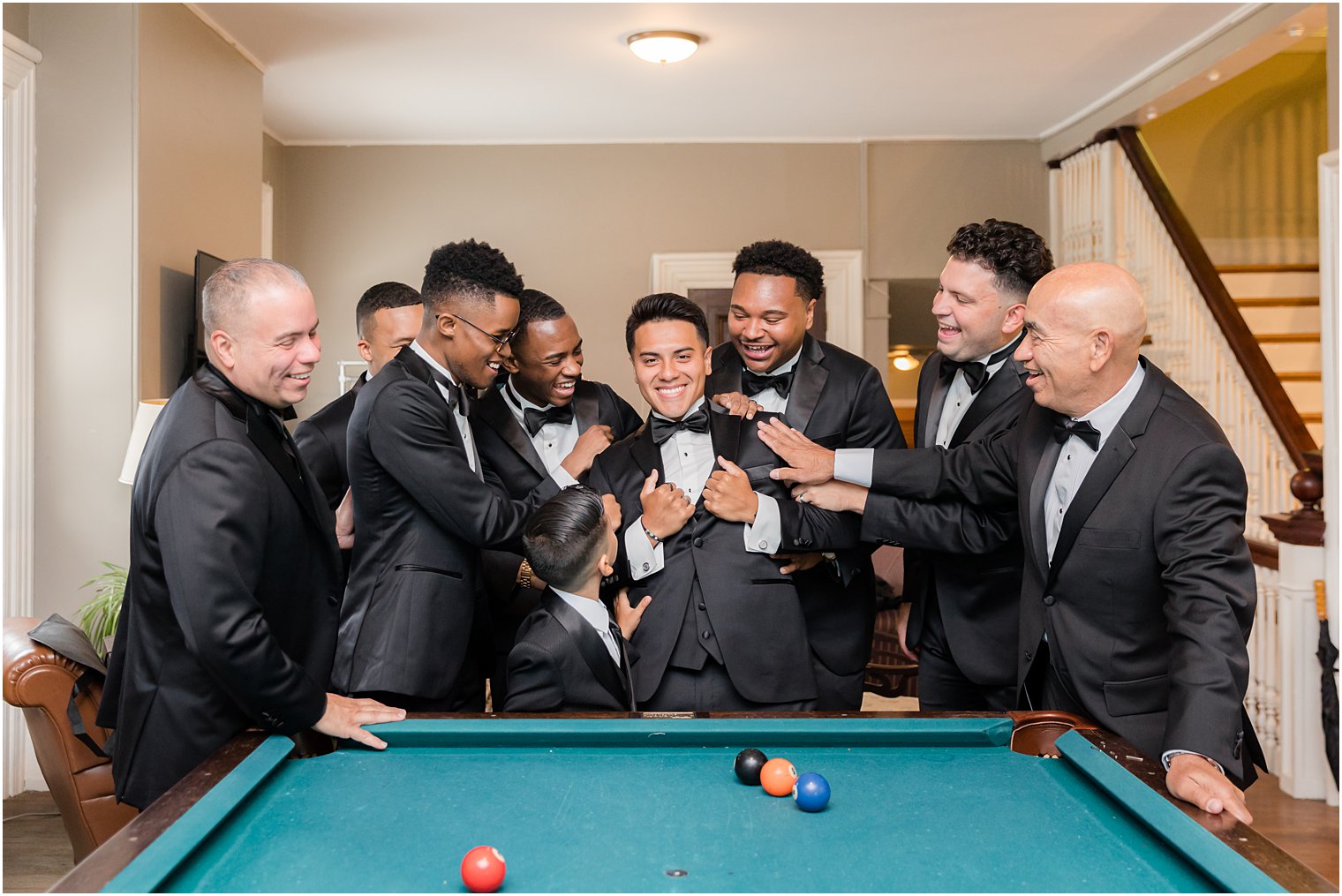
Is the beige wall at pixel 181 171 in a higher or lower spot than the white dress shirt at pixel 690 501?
higher

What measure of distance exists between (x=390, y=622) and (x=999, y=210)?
645cm

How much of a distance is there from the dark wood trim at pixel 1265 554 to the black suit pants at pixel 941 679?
2.48m

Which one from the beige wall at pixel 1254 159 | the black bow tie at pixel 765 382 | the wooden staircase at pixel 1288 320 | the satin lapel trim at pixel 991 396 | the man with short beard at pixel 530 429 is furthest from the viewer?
the beige wall at pixel 1254 159

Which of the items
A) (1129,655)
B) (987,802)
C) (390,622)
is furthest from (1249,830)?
(390,622)

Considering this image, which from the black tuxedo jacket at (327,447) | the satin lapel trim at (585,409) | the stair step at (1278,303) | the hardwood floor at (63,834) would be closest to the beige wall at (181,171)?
the black tuxedo jacket at (327,447)

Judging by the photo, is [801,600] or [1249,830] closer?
[1249,830]

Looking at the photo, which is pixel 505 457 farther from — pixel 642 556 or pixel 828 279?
pixel 828 279

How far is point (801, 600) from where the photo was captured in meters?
2.99

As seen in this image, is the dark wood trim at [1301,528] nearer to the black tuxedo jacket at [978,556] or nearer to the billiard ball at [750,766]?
the black tuxedo jacket at [978,556]

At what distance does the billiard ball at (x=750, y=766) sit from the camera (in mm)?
1845

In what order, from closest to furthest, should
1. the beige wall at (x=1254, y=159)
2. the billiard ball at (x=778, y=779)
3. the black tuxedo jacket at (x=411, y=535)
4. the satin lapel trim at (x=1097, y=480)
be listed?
the billiard ball at (x=778, y=779)
the satin lapel trim at (x=1097, y=480)
the black tuxedo jacket at (x=411, y=535)
the beige wall at (x=1254, y=159)

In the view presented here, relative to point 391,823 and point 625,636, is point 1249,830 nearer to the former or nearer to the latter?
point 391,823

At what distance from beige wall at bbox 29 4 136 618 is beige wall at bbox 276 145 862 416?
3540 millimetres

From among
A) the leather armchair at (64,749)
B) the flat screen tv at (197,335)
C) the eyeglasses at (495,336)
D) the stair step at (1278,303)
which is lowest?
the leather armchair at (64,749)
